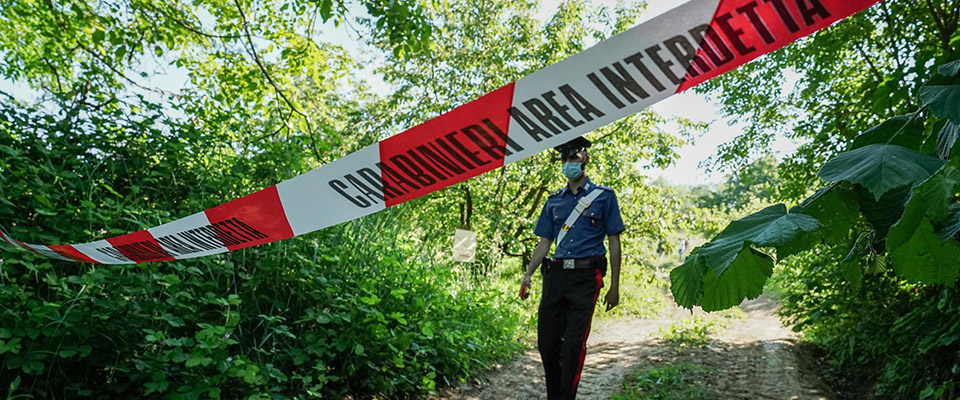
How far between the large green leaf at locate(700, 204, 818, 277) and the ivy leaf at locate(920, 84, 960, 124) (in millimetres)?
223

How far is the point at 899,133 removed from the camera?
31.0 inches

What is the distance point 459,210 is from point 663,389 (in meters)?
5.12

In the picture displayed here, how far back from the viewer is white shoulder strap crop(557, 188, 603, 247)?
346cm

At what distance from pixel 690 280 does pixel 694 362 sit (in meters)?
5.16

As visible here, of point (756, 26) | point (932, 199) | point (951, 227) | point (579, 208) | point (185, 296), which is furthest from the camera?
point (579, 208)

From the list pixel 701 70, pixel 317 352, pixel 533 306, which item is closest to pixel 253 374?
pixel 317 352

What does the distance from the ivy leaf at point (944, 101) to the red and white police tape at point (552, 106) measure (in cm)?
19

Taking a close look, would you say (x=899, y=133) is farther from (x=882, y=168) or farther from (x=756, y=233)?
(x=756, y=233)

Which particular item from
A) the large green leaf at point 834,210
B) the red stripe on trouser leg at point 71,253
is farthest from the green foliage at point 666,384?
the large green leaf at point 834,210

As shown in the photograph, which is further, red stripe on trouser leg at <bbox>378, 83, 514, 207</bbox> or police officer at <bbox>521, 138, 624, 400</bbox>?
police officer at <bbox>521, 138, 624, 400</bbox>

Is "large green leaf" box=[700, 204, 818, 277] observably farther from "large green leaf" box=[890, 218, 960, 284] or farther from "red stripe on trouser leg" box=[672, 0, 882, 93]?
"red stripe on trouser leg" box=[672, 0, 882, 93]

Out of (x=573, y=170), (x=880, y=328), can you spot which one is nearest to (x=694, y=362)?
(x=880, y=328)

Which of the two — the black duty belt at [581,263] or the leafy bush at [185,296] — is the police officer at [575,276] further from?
the leafy bush at [185,296]

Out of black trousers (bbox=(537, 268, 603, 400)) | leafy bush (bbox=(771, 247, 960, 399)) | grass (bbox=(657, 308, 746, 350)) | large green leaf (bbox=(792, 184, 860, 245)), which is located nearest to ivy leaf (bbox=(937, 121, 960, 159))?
large green leaf (bbox=(792, 184, 860, 245))
